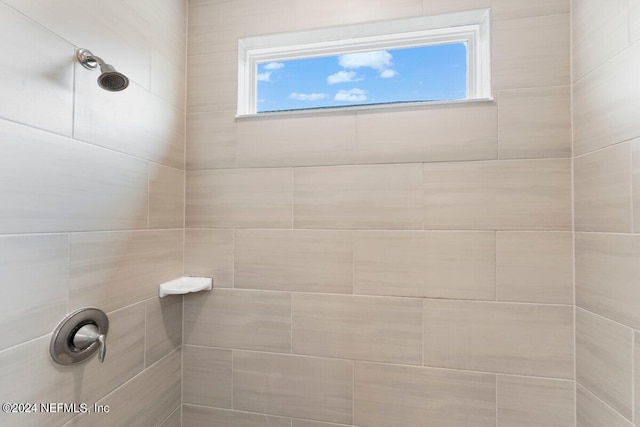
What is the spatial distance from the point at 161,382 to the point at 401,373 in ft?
3.01

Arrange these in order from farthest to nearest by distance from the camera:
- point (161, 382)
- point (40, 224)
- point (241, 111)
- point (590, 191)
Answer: point (241, 111)
point (161, 382)
point (590, 191)
point (40, 224)

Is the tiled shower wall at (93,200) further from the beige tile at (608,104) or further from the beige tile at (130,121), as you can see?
the beige tile at (608,104)

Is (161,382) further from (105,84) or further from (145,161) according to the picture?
(105,84)

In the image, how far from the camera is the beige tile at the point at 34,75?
0.70 metres

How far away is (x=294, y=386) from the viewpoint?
1261mm

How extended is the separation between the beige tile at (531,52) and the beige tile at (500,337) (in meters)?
0.79

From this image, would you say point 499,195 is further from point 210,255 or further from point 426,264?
point 210,255

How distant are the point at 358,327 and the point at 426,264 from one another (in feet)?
1.15

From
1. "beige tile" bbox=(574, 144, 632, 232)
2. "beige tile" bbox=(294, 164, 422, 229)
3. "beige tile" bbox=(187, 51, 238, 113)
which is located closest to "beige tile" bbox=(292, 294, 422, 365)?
"beige tile" bbox=(294, 164, 422, 229)

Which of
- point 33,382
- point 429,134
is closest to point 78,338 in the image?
point 33,382

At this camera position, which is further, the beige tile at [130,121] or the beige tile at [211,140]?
the beige tile at [211,140]

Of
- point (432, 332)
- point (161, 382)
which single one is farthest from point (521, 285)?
point (161, 382)

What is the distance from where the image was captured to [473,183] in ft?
3.76

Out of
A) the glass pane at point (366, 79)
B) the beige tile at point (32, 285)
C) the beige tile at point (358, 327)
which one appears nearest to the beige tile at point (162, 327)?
the beige tile at point (32, 285)
